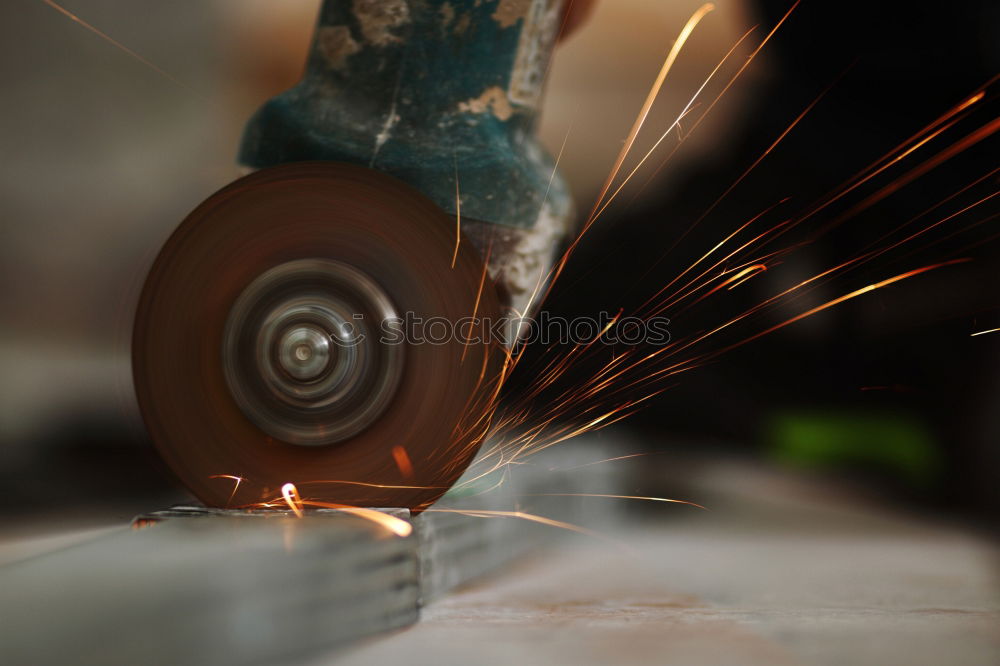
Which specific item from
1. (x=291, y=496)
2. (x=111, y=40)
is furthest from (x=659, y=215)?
(x=111, y=40)

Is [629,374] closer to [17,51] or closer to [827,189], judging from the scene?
[827,189]

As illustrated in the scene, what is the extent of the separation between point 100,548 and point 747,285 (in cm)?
148

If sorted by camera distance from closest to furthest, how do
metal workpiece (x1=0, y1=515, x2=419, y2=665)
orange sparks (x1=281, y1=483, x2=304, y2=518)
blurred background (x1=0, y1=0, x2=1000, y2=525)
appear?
metal workpiece (x1=0, y1=515, x2=419, y2=665) < orange sparks (x1=281, y1=483, x2=304, y2=518) < blurred background (x1=0, y1=0, x2=1000, y2=525)

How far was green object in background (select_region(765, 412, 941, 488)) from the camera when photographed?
1.75 meters

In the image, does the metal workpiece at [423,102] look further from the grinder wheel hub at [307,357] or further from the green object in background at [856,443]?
the green object in background at [856,443]

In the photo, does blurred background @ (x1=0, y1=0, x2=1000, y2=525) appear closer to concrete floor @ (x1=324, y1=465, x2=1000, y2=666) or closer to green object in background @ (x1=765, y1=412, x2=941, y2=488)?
green object in background @ (x1=765, y1=412, x2=941, y2=488)

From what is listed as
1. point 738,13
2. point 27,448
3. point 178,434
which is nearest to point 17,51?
point 27,448

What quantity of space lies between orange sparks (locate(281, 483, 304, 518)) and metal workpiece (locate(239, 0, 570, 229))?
56 cm

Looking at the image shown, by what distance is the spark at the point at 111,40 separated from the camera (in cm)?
170

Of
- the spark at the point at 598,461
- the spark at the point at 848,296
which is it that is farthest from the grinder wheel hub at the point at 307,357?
the spark at the point at 848,296

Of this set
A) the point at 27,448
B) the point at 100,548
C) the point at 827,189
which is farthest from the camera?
the point at 827,189

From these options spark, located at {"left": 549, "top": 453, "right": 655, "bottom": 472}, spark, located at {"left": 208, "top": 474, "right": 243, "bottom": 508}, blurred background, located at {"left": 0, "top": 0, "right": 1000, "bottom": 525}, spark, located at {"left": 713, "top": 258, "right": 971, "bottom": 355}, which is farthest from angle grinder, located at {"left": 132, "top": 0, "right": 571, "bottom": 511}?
spark, located at {"left": 713, "top": 258, "right": 971, "bottom": 355}

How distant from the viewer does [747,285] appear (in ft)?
5.97

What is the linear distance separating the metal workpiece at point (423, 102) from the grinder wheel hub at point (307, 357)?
1.07 feet
